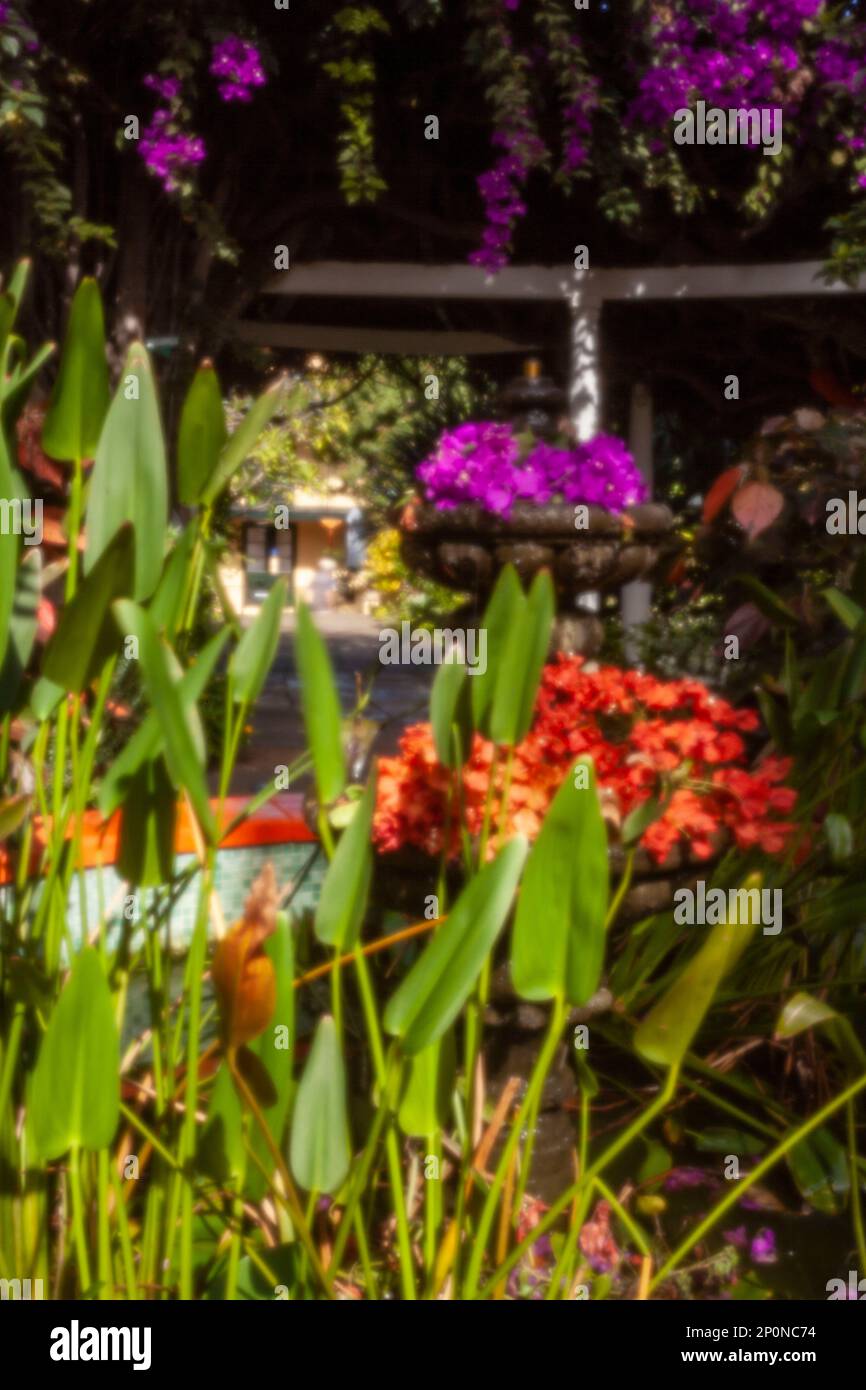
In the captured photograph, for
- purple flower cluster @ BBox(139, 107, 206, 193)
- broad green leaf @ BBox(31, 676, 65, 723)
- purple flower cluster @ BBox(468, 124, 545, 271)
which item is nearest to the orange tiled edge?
broad green leaf @ BBox(31, 676, 65, 723)

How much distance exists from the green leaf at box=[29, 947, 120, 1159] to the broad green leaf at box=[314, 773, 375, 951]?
14 cm

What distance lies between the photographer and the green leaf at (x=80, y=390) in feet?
2.87

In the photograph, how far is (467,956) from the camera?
72 centimetres

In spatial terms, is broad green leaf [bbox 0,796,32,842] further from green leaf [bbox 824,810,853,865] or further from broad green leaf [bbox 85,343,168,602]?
green leaf [bbox 824,810,853,865]

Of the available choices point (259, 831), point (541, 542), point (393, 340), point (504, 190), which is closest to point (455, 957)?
point (259, 831)

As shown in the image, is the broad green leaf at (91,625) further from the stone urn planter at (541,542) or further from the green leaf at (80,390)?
the stone urn planter at (541,542)

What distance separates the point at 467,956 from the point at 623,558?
5.94 feet

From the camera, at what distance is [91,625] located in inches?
31.3

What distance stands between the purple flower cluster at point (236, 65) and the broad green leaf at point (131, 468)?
11.1 feet

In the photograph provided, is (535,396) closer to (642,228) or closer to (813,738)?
(813,738)

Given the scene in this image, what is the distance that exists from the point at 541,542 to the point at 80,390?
60.2 inches

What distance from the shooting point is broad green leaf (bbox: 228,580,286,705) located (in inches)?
34.9
